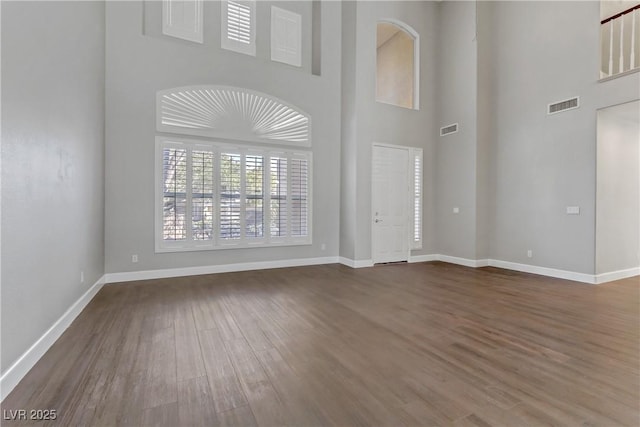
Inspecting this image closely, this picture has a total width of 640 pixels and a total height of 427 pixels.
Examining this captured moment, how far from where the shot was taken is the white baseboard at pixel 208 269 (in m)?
4.43

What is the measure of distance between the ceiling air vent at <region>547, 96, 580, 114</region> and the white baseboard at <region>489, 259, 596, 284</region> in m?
→ 2.63

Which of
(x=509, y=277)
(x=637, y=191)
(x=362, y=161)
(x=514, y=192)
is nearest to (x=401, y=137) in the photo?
(x=362, y=161)

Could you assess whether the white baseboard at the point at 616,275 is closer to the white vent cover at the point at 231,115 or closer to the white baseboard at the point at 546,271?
the white baseboard at the point at 546,271

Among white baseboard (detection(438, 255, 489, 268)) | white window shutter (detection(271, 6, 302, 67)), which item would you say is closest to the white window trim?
white window shutter (detection(271, 6, 302, 67))

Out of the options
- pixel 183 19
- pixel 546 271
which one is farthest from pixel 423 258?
pixel 183 19

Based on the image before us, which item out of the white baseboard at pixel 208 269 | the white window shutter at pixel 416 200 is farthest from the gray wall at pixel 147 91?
the white window shutter at pixel 416 200

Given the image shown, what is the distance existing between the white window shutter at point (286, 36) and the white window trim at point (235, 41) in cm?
36

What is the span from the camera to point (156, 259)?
15.2 ft

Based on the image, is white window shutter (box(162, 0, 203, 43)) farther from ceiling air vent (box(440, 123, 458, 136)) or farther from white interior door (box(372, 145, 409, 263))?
ceiling air vent (box(440, 123, 458, 136))

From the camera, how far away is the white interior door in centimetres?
592

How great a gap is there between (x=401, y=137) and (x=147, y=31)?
491 centimetres

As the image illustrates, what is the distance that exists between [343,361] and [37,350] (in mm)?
2221

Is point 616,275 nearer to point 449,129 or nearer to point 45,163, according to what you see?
point 449,129

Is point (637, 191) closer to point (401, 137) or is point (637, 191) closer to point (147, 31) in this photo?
point (401, 137)
